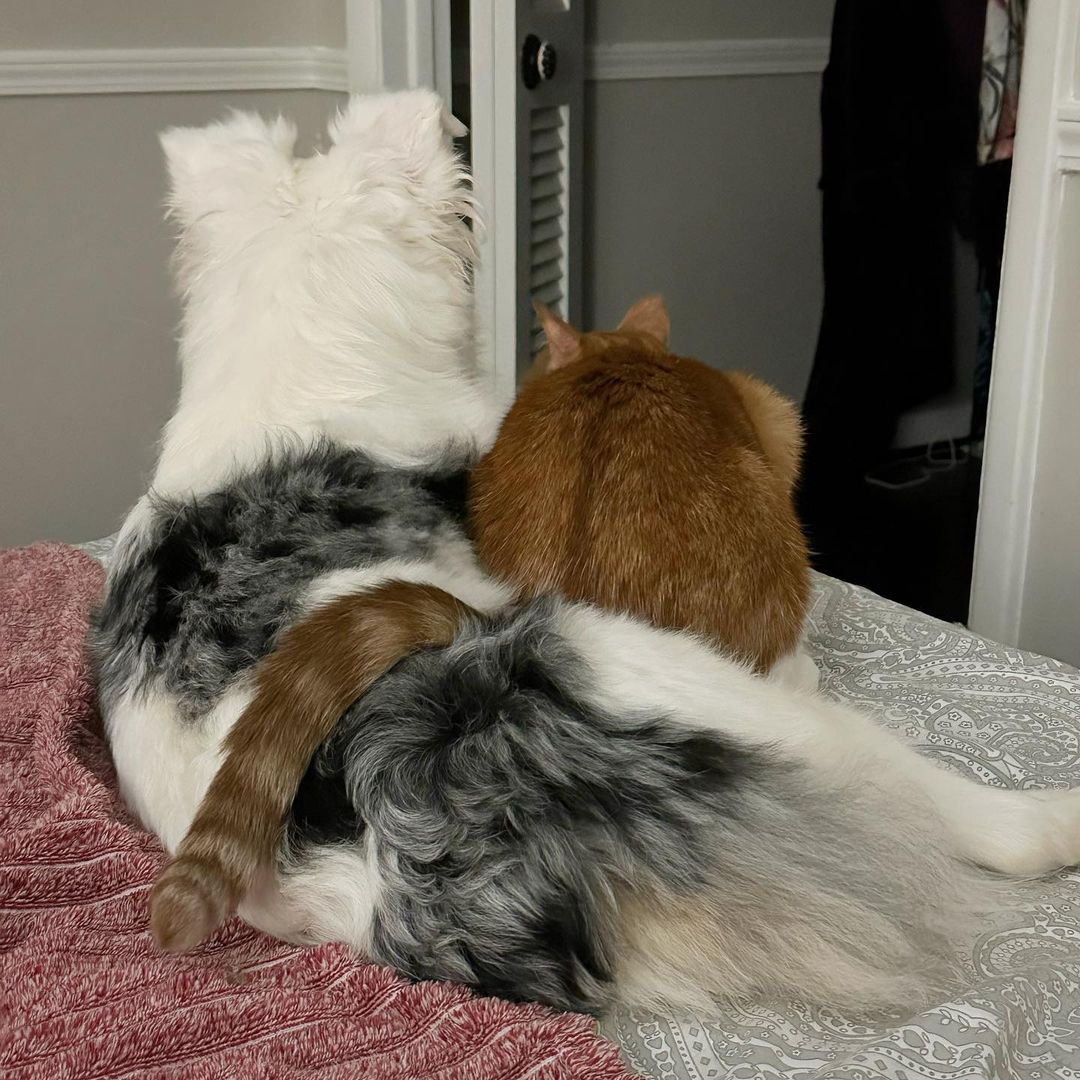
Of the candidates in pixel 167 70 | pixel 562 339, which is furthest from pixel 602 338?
pixel 167 70

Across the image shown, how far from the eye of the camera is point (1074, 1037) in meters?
0.94

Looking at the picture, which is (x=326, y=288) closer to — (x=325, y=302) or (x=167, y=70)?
(x=325, y=302)

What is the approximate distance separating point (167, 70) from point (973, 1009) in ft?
8.55

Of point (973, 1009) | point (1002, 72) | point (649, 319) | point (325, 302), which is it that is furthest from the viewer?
point (1002, 72)

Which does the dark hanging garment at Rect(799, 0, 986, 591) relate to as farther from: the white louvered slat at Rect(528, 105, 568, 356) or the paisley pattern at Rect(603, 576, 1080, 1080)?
the paisley pattern at Rect(603, 576, 1080, 1080)

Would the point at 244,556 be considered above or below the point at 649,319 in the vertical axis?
below

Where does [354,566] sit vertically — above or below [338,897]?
above

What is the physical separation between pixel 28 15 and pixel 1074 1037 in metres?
2.68

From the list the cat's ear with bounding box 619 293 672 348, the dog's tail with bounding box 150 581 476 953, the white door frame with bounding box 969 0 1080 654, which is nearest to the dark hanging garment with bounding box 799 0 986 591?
the white door frame with bounding box 969 0 1080 654

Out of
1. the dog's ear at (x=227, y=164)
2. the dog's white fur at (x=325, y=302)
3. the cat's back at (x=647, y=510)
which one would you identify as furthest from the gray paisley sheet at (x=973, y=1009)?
the dog's ear at (x=227, y=164)

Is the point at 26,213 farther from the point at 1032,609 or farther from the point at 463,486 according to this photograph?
the point at 1032,609

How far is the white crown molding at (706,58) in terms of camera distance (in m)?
3.25

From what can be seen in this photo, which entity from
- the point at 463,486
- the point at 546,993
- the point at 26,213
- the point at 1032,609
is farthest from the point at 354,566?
the point at 26,213

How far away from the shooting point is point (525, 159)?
2.83 metres
